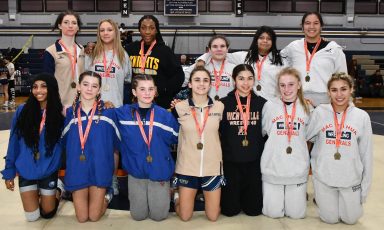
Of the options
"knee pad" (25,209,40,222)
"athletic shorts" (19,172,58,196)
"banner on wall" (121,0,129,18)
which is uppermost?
"banner on wall" (121,0,129,18)

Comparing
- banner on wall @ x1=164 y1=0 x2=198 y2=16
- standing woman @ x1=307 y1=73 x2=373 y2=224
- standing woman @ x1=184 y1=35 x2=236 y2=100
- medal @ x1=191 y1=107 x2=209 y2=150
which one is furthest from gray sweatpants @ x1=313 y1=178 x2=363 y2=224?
banner on wall @ x1=164 y1=0 x2=198 y2=16

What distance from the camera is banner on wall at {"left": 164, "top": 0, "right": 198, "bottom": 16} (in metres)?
19.9

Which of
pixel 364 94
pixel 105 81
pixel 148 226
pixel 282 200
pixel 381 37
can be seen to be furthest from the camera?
Answer: pixel 381 37

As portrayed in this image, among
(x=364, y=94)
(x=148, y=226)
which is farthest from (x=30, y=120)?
(x=364, y=94)

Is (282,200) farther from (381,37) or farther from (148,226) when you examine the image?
(381,37)

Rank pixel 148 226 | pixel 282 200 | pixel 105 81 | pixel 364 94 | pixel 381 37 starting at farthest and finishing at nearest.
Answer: pixel 381 37, pixel 364 94, pixel 105 81, pixel 282 200, pixel 148 226

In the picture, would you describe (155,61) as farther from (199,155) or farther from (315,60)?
(315,60)

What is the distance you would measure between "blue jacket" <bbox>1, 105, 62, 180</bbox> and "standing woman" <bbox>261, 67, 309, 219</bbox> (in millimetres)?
2002

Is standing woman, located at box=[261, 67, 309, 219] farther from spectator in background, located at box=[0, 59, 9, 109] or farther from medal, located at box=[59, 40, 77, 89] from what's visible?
spectator in background, located at box=[0, 59, 9, 109]

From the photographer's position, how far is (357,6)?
20562 millimetres

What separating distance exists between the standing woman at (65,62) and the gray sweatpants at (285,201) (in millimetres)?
2221

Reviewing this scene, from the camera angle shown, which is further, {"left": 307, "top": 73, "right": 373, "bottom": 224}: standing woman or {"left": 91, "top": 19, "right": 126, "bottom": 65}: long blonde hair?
{"left": 91, "top": 19, "right": 126, "bottom": 65}: long blonde hair

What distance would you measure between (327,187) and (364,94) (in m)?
14.6

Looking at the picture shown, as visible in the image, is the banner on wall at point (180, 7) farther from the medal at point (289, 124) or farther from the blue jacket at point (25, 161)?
the blue jacket at point (25, 161)
